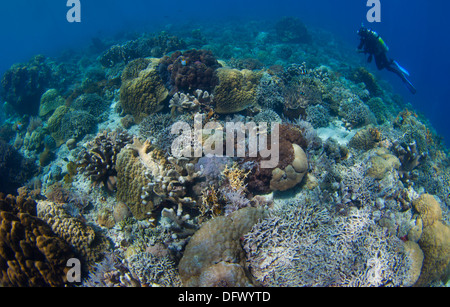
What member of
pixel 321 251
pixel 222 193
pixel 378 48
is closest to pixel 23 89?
pixel 222 193

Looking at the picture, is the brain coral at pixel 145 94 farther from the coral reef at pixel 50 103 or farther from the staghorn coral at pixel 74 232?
the coral reef at pixel 50 103

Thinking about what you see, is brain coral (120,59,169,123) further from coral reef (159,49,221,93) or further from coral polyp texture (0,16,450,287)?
coral reef (159,49,221,93)

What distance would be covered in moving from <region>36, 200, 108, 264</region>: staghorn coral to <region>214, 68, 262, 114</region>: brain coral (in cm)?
480

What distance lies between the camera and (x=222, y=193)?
4570 mm

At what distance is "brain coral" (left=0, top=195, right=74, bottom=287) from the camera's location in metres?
3.30

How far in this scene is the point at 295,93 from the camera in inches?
314

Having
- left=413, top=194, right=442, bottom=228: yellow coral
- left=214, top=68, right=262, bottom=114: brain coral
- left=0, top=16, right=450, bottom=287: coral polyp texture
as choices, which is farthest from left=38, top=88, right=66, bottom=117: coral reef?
left=413, top=194, right=442, bottom=228: yellow coral

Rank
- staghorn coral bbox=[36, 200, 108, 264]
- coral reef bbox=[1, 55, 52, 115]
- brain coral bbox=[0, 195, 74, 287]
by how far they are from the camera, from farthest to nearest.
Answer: coral reef bbox=[1, 55, 52, 115] < staghorn coral bbox=[36, 200, 108, 264] < brain coral bbox=[0, 195, 74, 287]

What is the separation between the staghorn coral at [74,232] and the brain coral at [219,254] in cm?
207

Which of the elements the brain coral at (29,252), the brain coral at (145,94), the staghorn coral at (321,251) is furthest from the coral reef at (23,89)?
the staghorn coral at (321,251)

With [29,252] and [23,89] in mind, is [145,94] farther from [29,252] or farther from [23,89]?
[23,89]

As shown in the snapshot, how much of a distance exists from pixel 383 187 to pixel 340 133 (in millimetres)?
2902

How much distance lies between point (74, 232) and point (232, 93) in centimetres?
569
